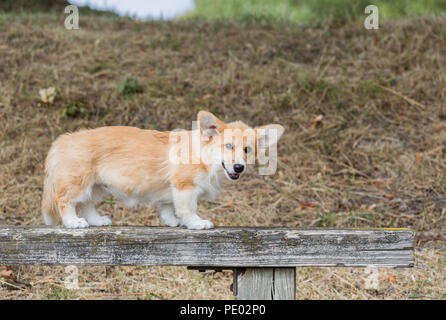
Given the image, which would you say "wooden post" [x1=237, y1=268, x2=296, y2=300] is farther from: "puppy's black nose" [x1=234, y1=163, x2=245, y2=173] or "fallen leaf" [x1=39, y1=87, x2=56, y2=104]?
"fallen leaf" [x1=39, y1=87, x2=56, y2=104]

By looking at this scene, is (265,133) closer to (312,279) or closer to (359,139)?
(312,279)

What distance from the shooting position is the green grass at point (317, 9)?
10125mm

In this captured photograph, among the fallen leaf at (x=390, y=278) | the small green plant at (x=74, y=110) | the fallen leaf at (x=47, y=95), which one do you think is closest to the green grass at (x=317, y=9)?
the small green plant at (x=74, y=110)

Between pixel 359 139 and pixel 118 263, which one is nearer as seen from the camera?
pixel 118 263

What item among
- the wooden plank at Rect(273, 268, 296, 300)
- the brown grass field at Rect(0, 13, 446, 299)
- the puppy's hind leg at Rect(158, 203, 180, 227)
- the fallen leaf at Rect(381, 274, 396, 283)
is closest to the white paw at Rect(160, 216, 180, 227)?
the puppy's hind leg at Rect(158, 203, 180, 227)

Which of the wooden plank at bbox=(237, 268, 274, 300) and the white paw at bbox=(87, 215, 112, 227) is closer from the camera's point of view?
the wooden plank at bbox=(237, 268, 274, 300)

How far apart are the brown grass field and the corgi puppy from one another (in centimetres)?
165

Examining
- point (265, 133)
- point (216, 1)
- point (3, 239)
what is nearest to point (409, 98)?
point (265, 133)

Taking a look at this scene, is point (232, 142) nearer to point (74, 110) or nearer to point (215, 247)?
point (215, 247)

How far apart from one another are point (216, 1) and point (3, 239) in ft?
39.9

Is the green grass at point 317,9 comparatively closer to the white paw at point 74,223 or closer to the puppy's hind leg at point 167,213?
the puppy's hind leg at point 167,213

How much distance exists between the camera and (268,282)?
10.5 ft

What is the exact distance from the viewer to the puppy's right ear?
3516 mm

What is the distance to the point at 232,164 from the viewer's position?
335 centimetres
